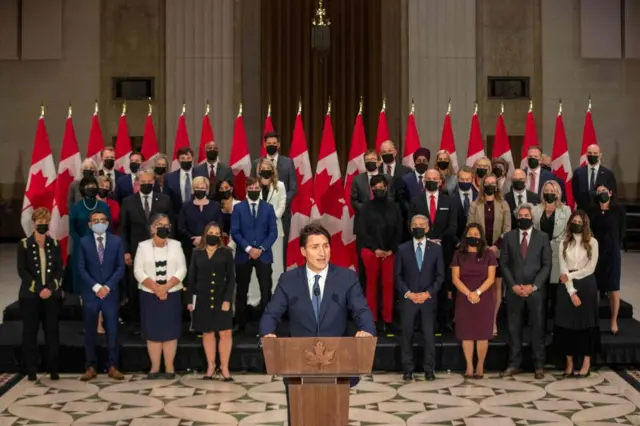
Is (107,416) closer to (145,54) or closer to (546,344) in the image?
(546,344)

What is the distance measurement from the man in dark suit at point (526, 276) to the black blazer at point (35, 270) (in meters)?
3.97

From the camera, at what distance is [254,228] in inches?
435

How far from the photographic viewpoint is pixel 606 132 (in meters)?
18.1

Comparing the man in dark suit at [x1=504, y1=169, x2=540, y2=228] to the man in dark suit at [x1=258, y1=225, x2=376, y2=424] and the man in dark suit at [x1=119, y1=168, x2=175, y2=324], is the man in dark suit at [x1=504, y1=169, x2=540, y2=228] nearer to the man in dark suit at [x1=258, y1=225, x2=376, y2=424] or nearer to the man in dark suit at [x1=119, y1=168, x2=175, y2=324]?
the man in dark suit at [x1=119, y1=168, x2=175, y2=324]

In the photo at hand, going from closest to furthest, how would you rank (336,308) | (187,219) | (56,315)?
(336,308) < (56,315) < (187,219)

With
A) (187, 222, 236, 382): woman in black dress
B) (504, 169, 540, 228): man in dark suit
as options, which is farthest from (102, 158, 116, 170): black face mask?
(504, 169, 540, 228): man in dark suit

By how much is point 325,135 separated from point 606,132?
22.1 feet

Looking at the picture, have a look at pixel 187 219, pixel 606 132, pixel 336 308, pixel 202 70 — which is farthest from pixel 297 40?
pixel 336 308

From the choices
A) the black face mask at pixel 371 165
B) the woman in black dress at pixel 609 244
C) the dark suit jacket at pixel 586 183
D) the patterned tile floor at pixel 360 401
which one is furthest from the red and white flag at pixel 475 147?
the patterned tile floor at pixel 360 401

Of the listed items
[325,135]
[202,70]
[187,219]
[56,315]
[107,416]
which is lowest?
[107,416]

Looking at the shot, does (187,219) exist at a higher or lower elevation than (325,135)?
lower

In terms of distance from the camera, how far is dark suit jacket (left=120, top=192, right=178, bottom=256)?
11.2 meters

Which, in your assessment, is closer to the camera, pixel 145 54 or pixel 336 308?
pixel 336 308

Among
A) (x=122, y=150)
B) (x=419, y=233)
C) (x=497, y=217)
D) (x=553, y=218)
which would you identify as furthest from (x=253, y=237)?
(x=122, y=150)
